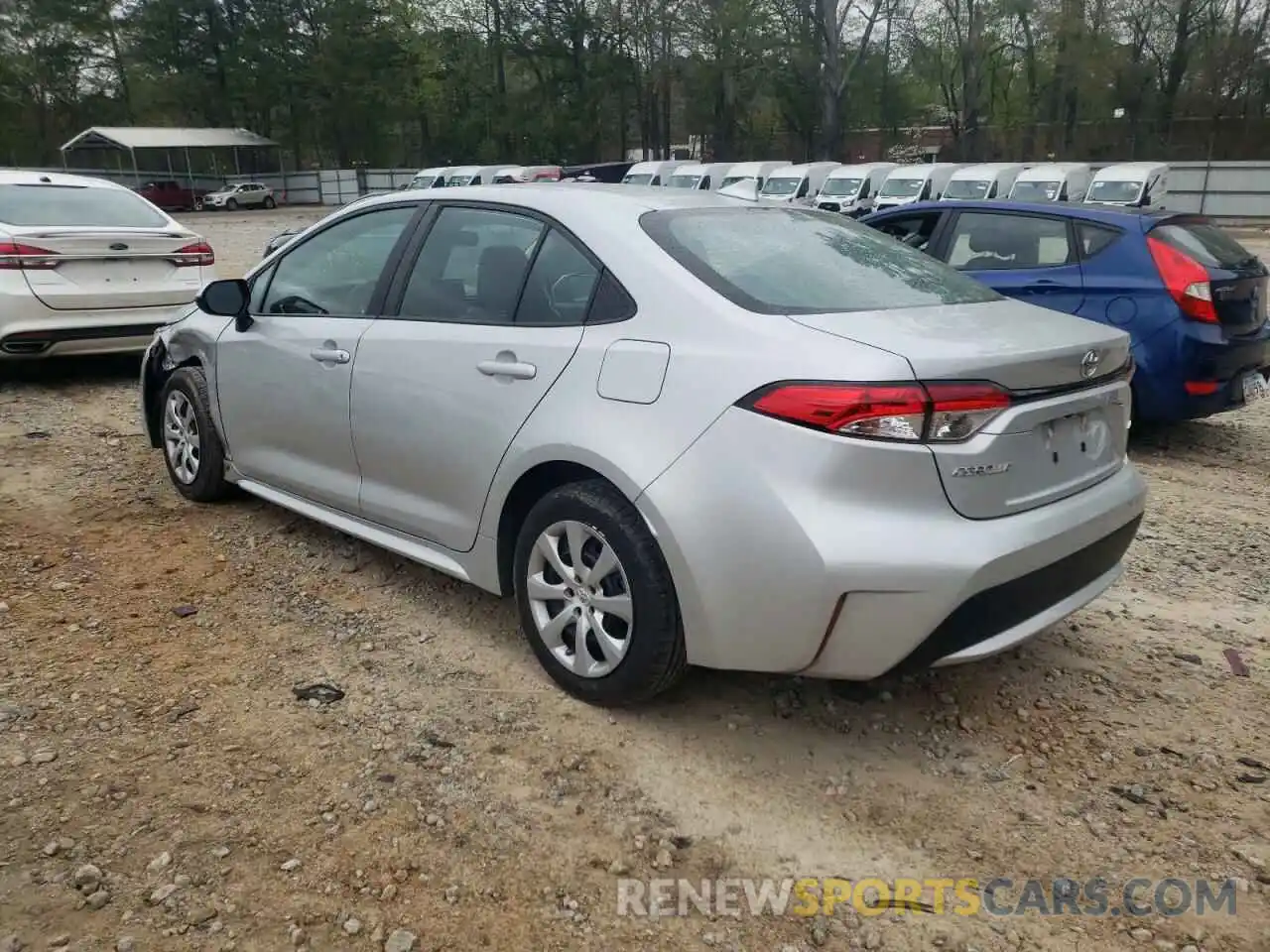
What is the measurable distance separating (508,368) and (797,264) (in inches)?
37.9

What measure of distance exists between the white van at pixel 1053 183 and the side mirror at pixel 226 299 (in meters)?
21.5

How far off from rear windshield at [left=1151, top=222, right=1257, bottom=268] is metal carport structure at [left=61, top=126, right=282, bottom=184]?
4684 cm

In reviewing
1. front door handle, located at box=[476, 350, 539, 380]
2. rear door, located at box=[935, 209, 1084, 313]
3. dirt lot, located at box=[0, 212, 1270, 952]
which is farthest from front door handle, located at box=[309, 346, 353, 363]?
rear door, located at box=[935, 209, 1084, 313]

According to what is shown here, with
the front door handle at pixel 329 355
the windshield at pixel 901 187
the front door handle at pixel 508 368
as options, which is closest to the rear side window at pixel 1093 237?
the front door handle at pixel 508 368

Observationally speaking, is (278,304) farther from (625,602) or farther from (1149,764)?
(1149,764)

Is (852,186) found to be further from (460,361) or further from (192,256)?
(460,361)

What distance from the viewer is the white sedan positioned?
6.79 meters

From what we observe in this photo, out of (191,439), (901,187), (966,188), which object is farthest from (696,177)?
(191,439)

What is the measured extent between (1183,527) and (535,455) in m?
3.36

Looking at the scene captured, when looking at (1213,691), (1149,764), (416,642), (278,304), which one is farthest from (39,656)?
(1213,691)

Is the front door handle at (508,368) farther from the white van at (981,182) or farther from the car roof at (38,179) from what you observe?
the white van at (981,182)

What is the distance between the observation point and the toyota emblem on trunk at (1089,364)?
2.80m

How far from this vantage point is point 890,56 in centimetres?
4941

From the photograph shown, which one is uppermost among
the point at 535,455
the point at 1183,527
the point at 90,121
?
the point at 90,121
